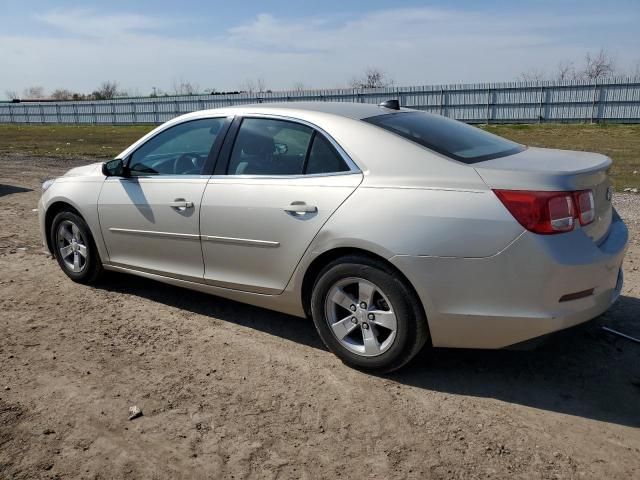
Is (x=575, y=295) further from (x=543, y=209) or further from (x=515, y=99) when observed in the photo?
(x=515, y=99)

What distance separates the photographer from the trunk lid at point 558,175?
314 centimetres

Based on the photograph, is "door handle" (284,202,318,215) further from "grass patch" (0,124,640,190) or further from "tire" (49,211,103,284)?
"grass patch" (0,124,640,190)

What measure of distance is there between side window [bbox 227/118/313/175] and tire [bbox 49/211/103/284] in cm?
176

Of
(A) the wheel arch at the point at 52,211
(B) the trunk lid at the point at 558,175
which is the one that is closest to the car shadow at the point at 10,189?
(A) the wheel arch at the point at 52,211

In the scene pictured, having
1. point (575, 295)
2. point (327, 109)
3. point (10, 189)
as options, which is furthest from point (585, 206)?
point (10, 189)

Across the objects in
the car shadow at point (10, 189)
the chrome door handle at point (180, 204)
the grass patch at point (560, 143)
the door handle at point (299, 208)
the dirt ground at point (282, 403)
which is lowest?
the dirt ground at point (282, 403)

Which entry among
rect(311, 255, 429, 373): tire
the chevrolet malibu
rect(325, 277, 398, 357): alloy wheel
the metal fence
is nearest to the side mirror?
the chevrolet malibu

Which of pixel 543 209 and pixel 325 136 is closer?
pixel 543 209

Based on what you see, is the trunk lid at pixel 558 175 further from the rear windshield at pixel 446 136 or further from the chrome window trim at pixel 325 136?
the chrome window trim at pixel 325 136

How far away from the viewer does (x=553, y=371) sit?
369cm

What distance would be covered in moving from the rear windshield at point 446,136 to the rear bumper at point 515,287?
0.68m

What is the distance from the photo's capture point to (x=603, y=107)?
103 ft

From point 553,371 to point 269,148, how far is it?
234 cm

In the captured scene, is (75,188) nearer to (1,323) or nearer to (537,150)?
(1,323)
